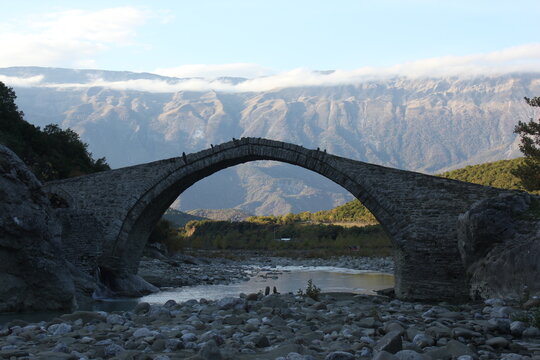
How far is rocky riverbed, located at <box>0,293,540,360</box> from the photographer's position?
7.35 metres

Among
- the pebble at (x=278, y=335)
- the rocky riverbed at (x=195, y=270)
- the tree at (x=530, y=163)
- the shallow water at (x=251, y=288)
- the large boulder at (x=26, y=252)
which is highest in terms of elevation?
the tree at (x=530, y=163)

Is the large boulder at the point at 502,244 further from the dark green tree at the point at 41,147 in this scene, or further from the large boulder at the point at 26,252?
the dark green tree at the point at 41,147

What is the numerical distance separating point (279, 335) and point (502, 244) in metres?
5.83

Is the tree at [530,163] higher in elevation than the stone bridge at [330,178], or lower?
higher

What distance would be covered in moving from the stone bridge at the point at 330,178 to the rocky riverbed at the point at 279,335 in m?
3.61

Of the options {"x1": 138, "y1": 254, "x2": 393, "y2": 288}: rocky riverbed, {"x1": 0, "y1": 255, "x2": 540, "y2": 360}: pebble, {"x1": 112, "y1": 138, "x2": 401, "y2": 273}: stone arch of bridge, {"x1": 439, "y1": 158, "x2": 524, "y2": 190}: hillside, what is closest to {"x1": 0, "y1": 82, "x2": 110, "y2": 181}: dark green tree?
{"x1": 138, "y1": 254, "x2": 393, "y2": 288}: rocky riverbed

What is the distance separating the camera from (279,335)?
8.63m

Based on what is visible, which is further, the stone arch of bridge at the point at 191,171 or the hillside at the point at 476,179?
the hillside at the point at 476,179

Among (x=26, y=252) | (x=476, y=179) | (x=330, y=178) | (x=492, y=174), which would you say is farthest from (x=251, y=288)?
(x=492, y=174)

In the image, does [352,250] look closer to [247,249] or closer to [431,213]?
[247,249]

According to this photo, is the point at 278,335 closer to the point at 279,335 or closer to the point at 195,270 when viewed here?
the point at 279,335

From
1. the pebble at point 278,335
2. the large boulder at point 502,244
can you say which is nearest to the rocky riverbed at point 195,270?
the pebble at point 278,335

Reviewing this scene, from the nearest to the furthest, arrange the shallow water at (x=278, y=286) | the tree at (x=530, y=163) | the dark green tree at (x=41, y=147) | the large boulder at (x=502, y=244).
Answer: the large boulder at (x=502, y=244) < the shallow water at (x=278, y=286) < the tree at (x=530, y=163) < the dark green tree at (x=41, y=147)

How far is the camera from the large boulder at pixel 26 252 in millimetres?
12344
